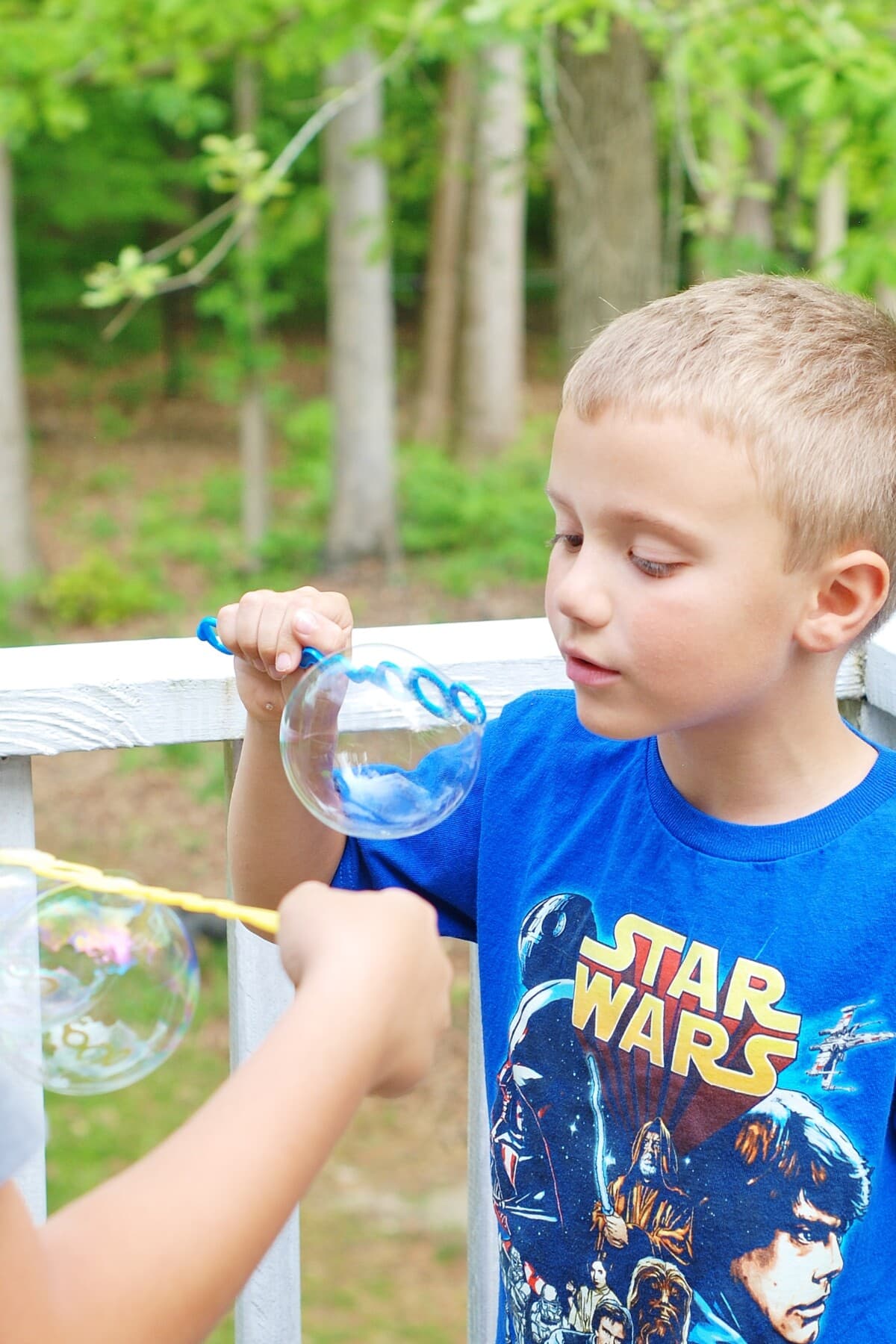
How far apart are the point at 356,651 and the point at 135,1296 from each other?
2.64 ft

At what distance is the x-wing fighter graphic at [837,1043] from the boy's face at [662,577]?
34cm

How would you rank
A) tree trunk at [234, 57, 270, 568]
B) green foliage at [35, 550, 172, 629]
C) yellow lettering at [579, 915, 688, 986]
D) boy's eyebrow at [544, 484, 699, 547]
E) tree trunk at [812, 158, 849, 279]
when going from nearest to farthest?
boy's eyebrow at [544, 484, 699, 547]
yellow lettering at [579, 915, 688, 986]
green foliage at [35, 550, 172, 629]
tree trunk at [234, 57, 270, 568]
tree trunk at [812, 158, 849, 279]

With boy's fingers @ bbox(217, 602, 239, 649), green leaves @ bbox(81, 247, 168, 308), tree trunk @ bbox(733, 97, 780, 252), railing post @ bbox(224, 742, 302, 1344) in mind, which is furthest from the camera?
tree trunk @ bbox(733, 97, 780, 252)

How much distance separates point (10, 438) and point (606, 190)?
21.2ft

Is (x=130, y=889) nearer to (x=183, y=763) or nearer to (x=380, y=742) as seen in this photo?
(x=380, y=742)

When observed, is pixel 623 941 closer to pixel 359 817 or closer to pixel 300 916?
pixel 359 817

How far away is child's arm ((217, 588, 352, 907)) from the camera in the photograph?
1.62 meters

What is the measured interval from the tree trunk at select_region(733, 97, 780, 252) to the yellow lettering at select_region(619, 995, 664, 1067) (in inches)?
231

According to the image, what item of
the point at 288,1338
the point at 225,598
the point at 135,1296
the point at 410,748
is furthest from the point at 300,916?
the point at 225,598

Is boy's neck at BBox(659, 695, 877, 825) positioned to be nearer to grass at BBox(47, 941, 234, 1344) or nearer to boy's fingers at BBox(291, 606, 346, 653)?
boy's fingers at BBox(291, 606, 346, 653)

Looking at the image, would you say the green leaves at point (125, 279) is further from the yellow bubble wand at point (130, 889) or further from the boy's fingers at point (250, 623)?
the yellow bubble wand at point (130, 889)

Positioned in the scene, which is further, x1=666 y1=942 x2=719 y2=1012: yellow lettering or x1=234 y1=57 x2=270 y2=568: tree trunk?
x1=234 y1=57 x2=270 y2=568: tree trunk

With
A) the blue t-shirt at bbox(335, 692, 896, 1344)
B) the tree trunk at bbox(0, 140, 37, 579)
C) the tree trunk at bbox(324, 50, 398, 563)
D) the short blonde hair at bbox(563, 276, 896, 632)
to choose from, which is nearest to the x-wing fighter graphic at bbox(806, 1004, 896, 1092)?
the blue t-shirt at bbox(335, 692, 896, 1344)

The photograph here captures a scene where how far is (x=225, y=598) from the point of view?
11.0m
